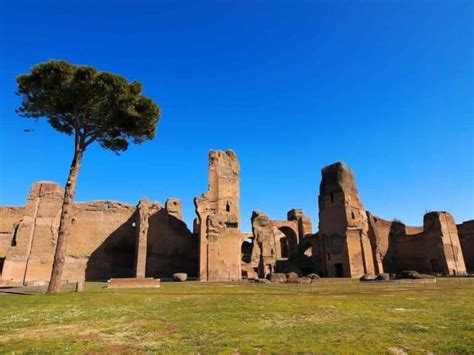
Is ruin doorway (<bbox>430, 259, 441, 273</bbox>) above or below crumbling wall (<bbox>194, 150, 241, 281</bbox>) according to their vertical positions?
below

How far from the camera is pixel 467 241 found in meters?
33.9

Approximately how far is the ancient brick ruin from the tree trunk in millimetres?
11811

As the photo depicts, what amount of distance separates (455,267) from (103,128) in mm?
33576

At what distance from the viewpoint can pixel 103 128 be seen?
15828mm

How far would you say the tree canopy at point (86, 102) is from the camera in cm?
1414

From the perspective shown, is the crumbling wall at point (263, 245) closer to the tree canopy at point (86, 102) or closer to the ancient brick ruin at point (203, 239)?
the ancient brick ruin at point (203, 239)

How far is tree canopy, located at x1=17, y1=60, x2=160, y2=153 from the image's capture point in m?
14.1

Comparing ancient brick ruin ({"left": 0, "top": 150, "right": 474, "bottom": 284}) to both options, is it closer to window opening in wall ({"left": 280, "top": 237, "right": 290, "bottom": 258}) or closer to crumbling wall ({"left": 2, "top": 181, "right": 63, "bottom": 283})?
crumbling wall ({"left": 2, "top": 181, "right": 63, "bottom": 283})

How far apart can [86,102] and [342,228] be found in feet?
76.2

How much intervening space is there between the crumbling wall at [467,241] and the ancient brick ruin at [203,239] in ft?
0.34

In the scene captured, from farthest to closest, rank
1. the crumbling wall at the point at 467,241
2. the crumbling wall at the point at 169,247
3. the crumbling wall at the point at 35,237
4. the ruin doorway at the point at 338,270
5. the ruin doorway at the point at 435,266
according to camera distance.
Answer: the crumbling wall at the point at 467,241
the ruin doorway at the point at 435,266
the crumbling wall at the point at 169,247
the ruin doorway at the point at 338,270
the crumbling wall at the point at 35,237

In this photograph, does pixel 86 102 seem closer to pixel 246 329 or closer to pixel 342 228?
pixel 246 329

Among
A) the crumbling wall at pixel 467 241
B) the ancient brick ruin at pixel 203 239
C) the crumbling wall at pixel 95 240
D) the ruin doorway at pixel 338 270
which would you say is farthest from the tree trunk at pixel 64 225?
the crumbling wall at pixel 467 241

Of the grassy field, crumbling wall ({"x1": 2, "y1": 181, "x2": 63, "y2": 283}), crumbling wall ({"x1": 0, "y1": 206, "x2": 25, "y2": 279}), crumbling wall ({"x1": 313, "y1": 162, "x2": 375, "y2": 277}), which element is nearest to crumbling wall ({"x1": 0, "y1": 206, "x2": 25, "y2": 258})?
crumbling wall ({"x1": 0, "y1": 206, "x2": 25, "y2": 279})
